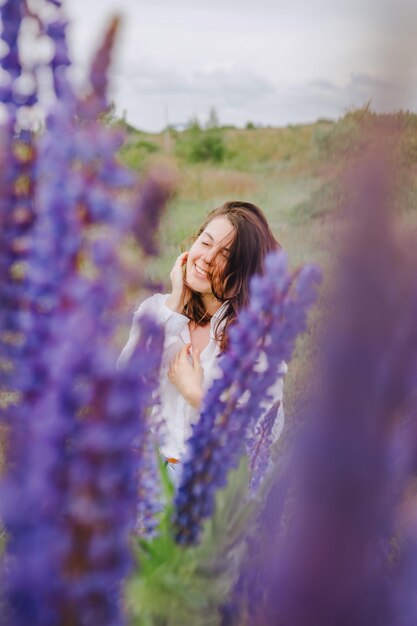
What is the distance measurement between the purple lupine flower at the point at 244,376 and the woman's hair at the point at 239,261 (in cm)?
105

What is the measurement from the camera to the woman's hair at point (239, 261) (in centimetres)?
155

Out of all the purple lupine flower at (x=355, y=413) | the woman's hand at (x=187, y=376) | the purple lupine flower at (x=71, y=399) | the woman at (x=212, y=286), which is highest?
the woman at (x=212, y=286)

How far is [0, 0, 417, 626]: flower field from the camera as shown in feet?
0.77

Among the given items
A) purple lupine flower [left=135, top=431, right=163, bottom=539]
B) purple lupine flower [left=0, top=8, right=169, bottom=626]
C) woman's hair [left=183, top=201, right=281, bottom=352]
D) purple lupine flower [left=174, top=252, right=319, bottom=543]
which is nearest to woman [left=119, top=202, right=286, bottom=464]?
woman's hair [left=183, top=201, right=281, bottom=352]

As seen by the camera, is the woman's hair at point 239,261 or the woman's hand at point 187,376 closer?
the woman's hand at point 187,376

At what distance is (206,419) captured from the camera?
447 millimetres

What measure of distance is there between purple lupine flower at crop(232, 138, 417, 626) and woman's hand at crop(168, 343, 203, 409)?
1.05 metres

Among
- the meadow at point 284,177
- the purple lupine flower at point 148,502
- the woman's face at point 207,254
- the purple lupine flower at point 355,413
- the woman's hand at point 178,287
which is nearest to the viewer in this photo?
the purple lupine flower at point 355,413

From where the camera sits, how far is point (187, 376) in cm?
135

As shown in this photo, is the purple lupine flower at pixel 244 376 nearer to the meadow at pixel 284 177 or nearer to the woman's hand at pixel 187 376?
the meadow at pixel 284 177


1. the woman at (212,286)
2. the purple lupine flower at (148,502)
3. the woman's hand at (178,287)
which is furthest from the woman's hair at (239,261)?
the purple lupine flower at (148,502)

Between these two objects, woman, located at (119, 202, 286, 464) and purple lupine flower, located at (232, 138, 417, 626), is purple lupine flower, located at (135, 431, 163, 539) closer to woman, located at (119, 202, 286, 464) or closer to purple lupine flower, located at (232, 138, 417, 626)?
purple lupine flower, located at (232, 138, 417, 626)

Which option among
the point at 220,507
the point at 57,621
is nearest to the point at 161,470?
the point at 220,507

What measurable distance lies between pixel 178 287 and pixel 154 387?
46.2 inches
